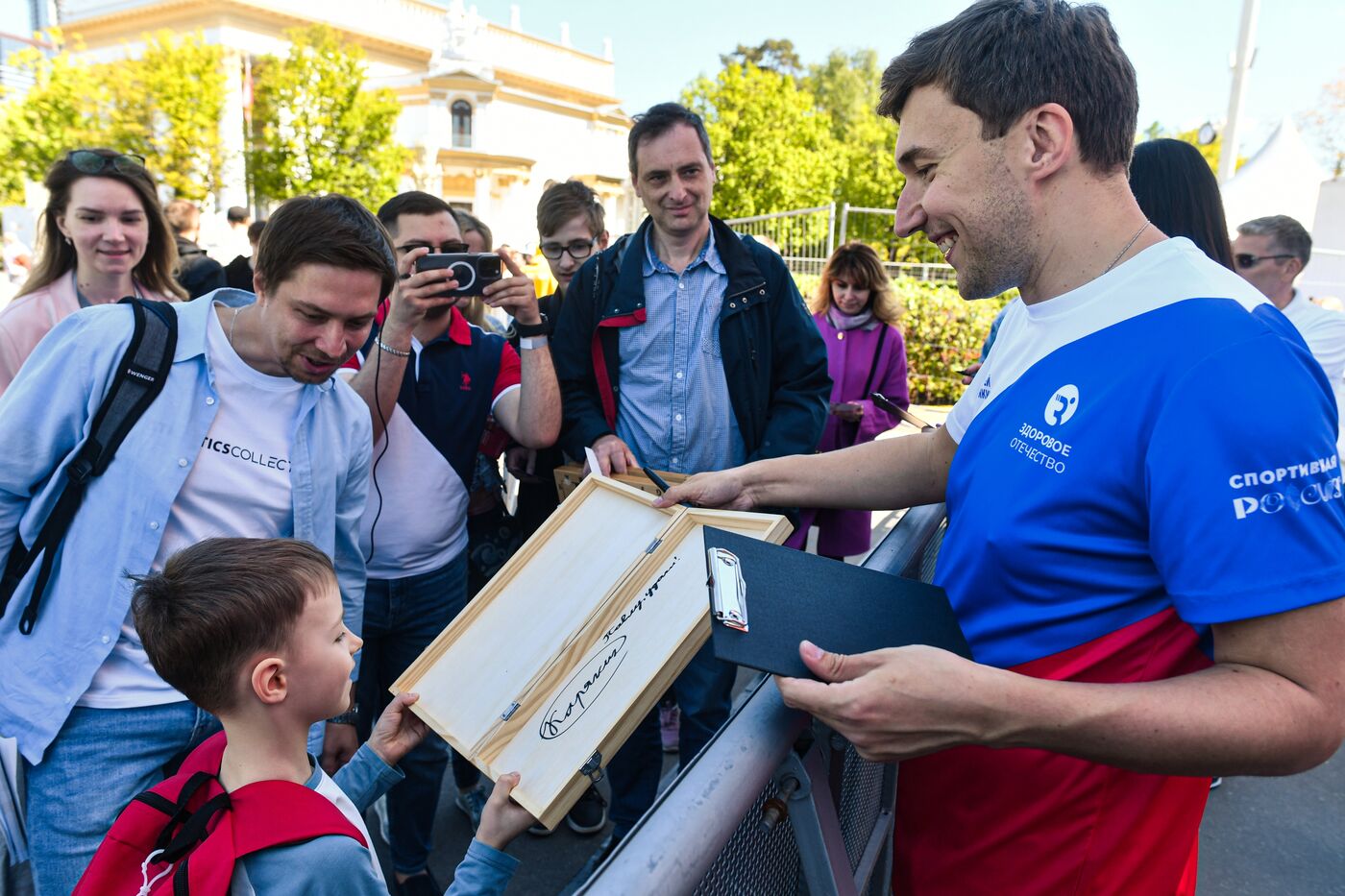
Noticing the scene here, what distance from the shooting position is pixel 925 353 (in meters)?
11.0

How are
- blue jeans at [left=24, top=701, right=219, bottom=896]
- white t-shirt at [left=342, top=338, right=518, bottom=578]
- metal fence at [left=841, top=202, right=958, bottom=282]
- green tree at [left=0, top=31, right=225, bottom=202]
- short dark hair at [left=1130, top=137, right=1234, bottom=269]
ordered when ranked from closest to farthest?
1. blue jeans at [left=24, top=701, right=219, bottom=896]
2. short dark hair at [left=1130, top=137, right=1234, bottom=269]
3. white t-shirt at [left=342, top=338, right=518, bottom=578]
4. metal fence at [left=841, top=202, right=958, bottom=282]
5. green tree at [left=0, top=31, right=225, bottom=202]

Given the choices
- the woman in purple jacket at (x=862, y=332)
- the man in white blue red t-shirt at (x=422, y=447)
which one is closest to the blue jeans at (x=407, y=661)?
the man in white blue red t-shirt at (x=422, y=447)

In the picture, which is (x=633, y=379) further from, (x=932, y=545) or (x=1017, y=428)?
(x=1017, y=428)

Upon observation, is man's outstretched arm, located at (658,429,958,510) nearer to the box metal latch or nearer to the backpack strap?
the box metal latch

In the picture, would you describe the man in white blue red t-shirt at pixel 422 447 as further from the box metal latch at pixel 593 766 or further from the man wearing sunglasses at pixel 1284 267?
the man wearing sunglasses at pixel 1284 267

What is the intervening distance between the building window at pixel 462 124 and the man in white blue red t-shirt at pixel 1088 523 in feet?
161

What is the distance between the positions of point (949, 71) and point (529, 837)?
10.00ft

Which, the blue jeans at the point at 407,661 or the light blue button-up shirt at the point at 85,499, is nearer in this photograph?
the light blue button-up shirt at the point at 85,499

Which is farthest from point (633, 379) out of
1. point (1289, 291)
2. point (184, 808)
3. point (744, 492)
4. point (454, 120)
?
point (454, 120)

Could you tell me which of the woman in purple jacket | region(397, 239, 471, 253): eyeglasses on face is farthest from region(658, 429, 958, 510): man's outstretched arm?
the woman in purple jacket

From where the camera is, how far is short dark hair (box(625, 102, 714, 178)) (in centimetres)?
317

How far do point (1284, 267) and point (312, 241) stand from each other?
465 centimetres

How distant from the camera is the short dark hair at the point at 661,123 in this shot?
3.17 metres

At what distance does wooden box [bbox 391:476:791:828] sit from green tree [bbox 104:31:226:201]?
2918 cm
